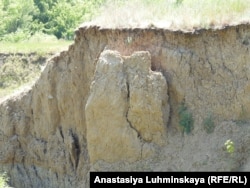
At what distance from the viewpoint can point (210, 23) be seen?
14.3 metres

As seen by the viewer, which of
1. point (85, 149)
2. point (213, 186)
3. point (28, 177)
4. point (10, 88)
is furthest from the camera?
point (10, 88)

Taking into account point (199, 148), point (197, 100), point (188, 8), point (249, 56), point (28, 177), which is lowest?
point (28, 177)

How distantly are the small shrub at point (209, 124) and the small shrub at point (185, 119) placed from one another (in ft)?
1.06

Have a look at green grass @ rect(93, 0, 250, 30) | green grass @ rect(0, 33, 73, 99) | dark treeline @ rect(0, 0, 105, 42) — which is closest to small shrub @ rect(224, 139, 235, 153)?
green grass @ rect(93, 0, 250, 30)

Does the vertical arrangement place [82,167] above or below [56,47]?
below

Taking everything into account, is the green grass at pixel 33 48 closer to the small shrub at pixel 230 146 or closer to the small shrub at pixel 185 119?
the small shrub at pixel 185 119

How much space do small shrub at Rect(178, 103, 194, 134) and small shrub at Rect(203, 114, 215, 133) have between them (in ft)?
1.06

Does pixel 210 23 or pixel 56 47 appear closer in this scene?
pixel 210 23

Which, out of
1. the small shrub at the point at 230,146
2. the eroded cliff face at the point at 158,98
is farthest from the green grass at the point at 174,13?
the small shrub at the point at 230,146

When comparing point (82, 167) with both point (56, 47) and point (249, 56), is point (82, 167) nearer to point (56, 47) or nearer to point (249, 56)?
point (249, 56)

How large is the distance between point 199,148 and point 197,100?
40.1 inches

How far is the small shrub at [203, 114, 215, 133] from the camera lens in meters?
13.9

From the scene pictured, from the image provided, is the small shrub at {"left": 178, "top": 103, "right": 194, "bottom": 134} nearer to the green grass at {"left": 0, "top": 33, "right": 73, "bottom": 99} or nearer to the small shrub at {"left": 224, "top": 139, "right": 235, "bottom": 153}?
the small shrub at {"left": 224, "top": 139, "right": 235, "bottom": 153}

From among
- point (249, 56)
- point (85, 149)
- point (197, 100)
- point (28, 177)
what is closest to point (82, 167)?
point (85, 149)
